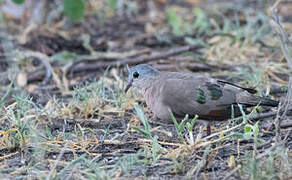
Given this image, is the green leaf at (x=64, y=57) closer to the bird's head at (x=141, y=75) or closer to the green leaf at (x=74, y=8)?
the green leaf at (x=74, y=8)

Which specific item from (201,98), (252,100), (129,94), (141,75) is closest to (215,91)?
(201,98)

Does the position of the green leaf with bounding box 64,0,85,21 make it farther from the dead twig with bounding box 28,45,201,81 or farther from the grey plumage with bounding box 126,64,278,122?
the grey plumage with bounding box 126,64,278,122

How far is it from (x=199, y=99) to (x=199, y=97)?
0.5 inches

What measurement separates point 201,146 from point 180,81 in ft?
2.02

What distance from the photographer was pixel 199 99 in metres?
3.40

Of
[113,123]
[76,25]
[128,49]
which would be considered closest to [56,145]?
[113,123]

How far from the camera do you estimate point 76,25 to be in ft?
25.7

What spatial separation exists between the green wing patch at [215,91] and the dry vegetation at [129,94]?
0.22m

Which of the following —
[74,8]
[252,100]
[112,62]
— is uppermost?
[74,8]

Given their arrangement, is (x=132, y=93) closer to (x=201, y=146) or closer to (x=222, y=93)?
(x=222, y=93)

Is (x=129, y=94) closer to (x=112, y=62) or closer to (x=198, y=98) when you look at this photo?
(x=198, y=98)

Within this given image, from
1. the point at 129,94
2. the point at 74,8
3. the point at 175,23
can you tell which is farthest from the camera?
the point at 175,23

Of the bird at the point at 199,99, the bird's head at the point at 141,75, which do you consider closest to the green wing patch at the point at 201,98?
the bird at the point at 199,99

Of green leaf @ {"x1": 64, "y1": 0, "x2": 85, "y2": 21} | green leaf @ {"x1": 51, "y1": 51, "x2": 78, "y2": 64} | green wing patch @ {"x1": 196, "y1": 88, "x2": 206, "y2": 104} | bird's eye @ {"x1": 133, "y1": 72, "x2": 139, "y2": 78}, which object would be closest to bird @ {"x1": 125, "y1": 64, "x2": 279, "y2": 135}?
green wing patch @ {"x1": 196, "y1": 88, "x2": 206, "y2": 104}
